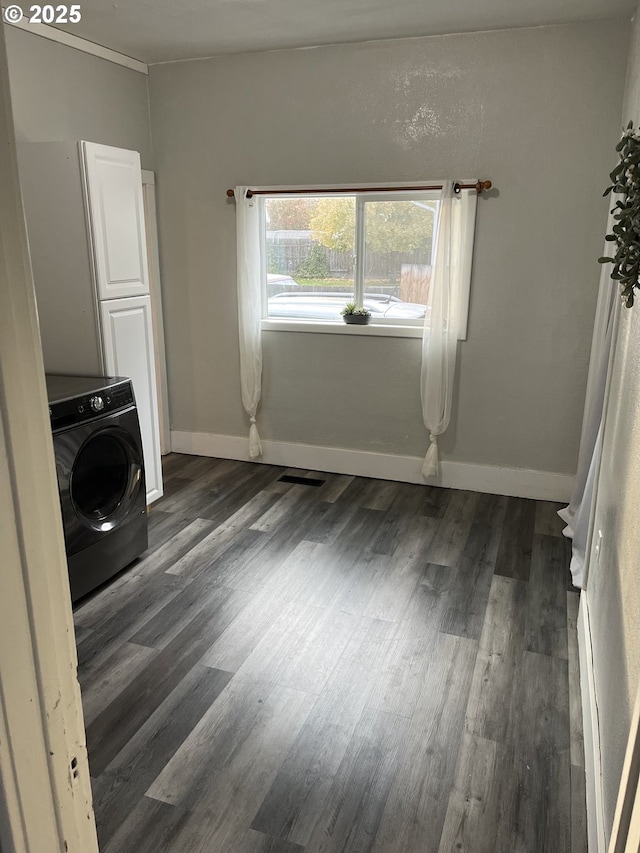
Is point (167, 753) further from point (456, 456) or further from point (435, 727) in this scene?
point (456, 456)

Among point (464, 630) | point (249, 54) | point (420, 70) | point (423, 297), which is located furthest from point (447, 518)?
point (249, 54)

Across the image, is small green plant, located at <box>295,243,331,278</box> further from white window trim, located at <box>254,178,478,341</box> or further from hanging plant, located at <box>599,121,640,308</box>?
hanging plant, located at <box>599,121,640,308</box>

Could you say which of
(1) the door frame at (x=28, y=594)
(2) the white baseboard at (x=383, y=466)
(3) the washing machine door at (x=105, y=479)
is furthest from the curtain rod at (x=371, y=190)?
(1) the door frame at (x=28, y=594)

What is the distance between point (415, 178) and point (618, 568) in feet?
9.28

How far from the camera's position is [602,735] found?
5.95 feet

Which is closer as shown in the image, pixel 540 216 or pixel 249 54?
pixel 540 216

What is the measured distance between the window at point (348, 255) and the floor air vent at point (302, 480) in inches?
44.2

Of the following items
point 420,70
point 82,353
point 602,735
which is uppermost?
point 420,70

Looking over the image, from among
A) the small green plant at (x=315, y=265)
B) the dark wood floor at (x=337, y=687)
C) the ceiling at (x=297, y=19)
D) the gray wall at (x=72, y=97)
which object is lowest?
the dark wood floor at (x=337, y=687)

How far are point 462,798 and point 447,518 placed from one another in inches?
80.2

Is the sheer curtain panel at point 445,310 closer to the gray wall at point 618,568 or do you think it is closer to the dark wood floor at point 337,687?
the dark wood floor at point 337,687

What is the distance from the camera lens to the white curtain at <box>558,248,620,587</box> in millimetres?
2893

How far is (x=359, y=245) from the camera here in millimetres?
4133

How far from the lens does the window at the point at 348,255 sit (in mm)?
4012
